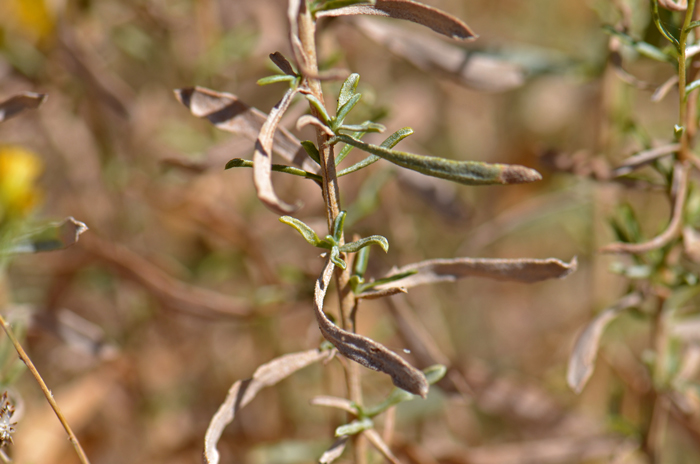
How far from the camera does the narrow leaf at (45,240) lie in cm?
94

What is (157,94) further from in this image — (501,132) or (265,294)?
(501,132)

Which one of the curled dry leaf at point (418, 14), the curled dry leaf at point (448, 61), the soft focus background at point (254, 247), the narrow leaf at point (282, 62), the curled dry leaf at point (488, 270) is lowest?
the soft focus background at point (254, 247)

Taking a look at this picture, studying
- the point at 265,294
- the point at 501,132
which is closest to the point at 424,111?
the point at 501,132

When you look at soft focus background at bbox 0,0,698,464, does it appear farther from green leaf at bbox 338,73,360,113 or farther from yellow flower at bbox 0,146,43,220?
green leaf at bbox 338,73,360,113

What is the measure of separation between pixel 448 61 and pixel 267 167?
77cm

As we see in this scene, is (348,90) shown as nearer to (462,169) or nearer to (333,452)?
(462,169)

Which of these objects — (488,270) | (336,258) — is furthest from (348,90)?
(488,270)

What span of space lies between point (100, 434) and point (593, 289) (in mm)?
1597

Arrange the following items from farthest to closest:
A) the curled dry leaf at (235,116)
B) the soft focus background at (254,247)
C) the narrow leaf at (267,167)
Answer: the soft focus background at (254,247)
the curled dry leaf at (235,116)
the narrow leaf at (267,167)

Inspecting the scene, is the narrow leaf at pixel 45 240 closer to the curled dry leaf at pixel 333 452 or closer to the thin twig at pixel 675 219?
the curled dry leaf at pixel 333 452

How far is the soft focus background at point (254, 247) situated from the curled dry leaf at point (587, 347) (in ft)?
0.65

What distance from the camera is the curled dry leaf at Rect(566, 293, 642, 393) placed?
1.05m

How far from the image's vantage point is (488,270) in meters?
0.89

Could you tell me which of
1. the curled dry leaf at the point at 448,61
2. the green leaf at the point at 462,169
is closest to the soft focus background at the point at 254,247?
the curled dry leaf at the point at 448,61
